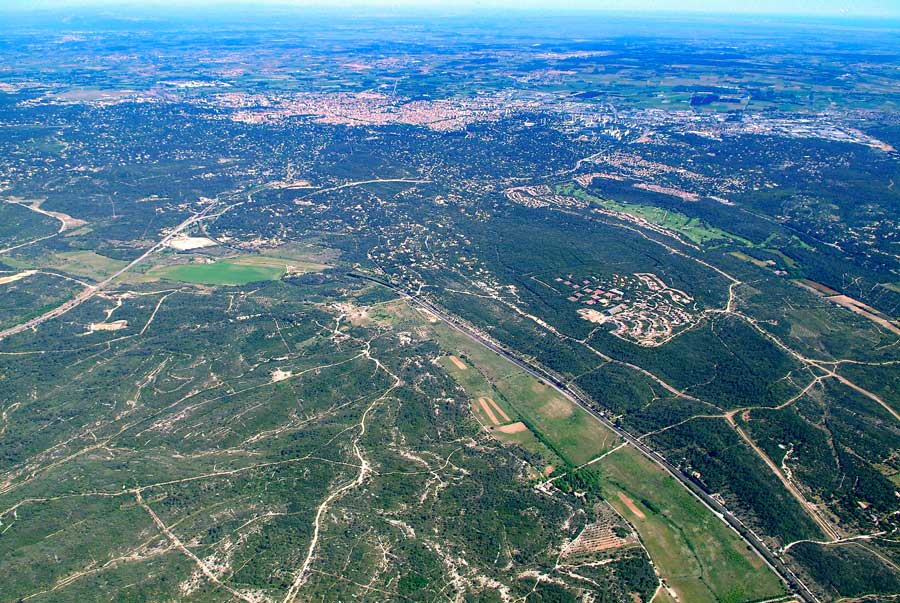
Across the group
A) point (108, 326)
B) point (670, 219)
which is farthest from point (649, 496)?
point (670, 219)

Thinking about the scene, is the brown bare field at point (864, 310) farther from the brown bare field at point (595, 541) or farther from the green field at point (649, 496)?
the brown bare field at point (595, 541)

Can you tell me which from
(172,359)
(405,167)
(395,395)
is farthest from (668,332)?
(405,167)

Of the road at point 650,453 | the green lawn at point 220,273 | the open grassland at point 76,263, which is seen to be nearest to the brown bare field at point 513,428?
the road at point 650,453

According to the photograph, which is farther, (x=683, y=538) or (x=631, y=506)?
(x=631, y=506)

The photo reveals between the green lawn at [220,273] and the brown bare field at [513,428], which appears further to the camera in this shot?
the green lawn at [220,273]

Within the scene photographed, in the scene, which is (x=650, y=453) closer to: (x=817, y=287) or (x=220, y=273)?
(x=817, y=287)

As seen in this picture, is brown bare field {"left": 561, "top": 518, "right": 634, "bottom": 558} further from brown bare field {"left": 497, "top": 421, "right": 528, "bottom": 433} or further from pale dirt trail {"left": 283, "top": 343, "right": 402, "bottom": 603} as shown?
pale dirt trail {"left": 283, "top": 343, "right": 402, "bottom": 603}
